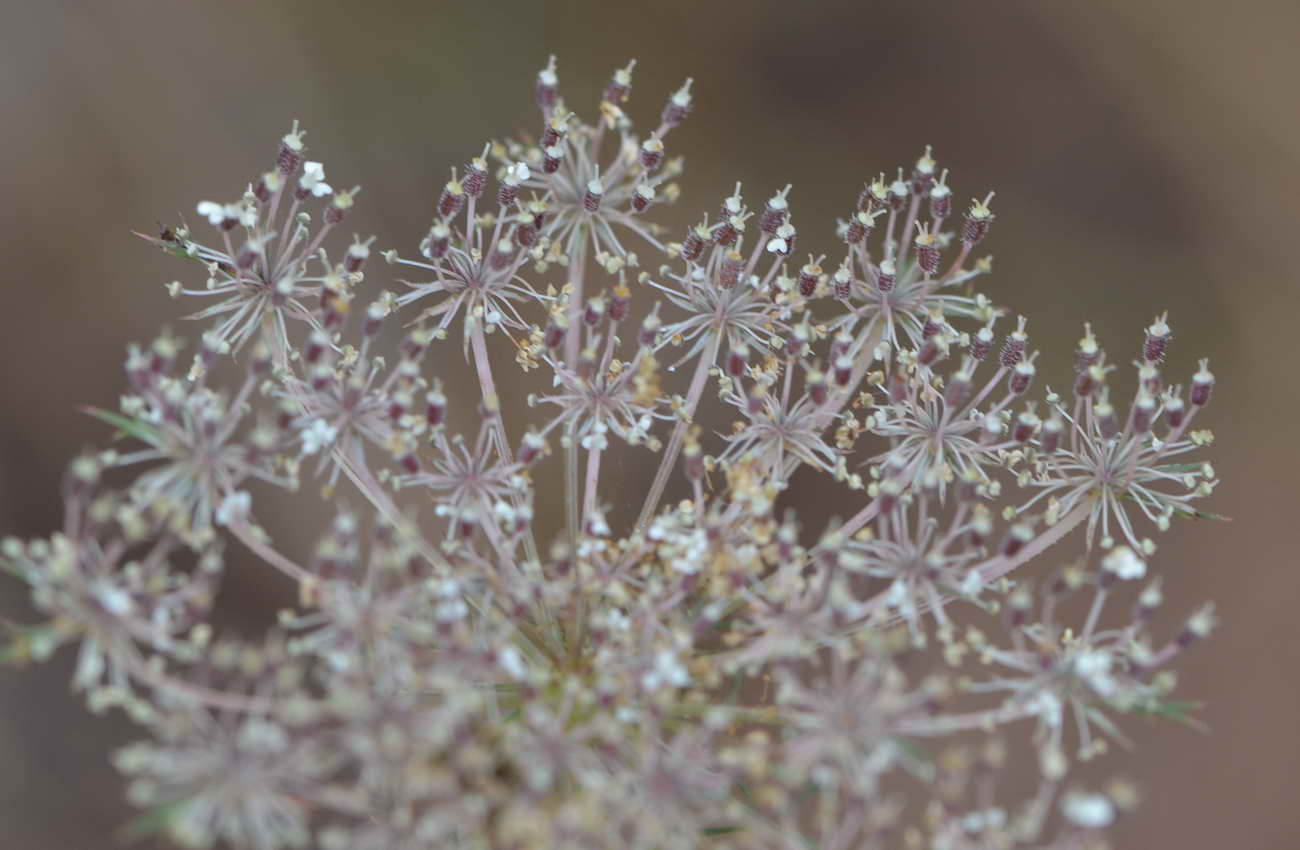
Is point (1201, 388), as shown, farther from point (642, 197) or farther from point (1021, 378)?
point (642, 197)

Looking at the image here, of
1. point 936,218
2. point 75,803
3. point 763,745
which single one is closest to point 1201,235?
point 936,218

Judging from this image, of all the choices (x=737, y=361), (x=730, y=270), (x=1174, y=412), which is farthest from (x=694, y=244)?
(x=1174, y=412)

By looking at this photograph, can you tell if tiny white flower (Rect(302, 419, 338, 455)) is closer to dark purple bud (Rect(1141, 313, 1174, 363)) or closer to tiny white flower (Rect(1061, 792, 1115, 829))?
tiny white flower (Rect(1061, 792, 1115, 829))

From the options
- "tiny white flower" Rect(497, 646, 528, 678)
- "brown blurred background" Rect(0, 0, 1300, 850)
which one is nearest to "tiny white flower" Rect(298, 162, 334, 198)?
"tiny white flower" Rect(497, 646, 528, 678)

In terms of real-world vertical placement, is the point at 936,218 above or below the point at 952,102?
below

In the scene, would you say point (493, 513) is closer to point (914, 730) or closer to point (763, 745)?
point (763, 745)

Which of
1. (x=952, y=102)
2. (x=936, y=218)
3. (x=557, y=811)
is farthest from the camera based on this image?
(x=952, y=102)
